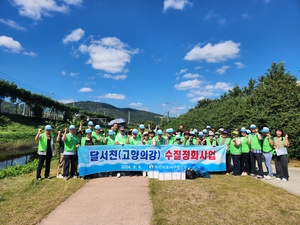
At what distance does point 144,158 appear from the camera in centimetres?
781

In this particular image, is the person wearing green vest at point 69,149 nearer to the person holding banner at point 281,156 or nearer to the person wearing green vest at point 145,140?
the person wearing green vest at point 145,140

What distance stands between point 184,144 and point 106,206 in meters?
4.50

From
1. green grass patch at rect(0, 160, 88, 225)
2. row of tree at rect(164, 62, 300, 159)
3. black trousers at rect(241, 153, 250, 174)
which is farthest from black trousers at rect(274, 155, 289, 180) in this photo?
green grass patch at rect(0, 160, 88, 225)

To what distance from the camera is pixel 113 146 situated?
303 inches

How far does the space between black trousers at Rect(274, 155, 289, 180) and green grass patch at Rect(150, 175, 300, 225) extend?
1078mm

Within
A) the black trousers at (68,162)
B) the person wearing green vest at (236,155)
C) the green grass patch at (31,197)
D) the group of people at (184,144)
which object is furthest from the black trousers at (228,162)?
the black trousers at (68,162)

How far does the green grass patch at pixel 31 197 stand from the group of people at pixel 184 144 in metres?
0.67

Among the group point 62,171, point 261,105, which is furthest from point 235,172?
point 62,171

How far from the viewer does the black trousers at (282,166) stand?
730 centimetres

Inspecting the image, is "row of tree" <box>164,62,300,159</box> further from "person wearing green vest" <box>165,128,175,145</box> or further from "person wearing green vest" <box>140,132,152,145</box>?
"person wearing green vest" <box>140,132,152,145</box>

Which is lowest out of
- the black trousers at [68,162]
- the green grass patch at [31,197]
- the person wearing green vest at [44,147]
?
the green grass patch at [31,197]

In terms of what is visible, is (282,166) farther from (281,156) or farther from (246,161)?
(246,161)

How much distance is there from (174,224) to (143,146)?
3952mm

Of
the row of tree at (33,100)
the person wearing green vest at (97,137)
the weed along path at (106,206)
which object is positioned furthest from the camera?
the row of tree at (33,100)
